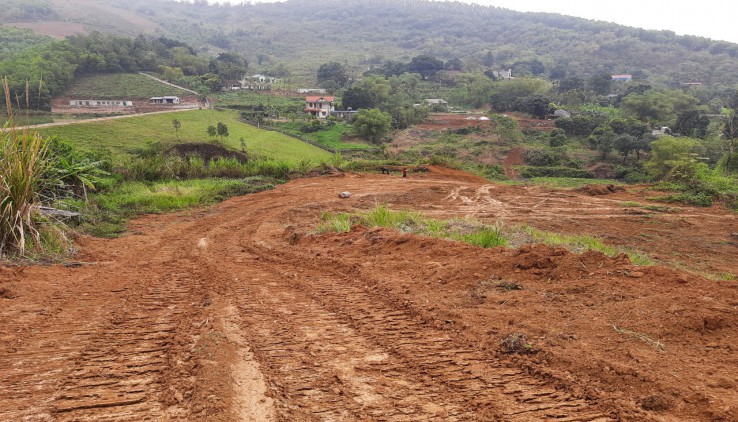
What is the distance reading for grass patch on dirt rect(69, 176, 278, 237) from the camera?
379 inches

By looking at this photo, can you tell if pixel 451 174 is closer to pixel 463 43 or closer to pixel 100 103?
pixel 100 103

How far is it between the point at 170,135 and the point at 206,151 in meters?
14.6

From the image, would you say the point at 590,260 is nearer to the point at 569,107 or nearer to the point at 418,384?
the point at 418,384

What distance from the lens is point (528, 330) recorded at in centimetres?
363

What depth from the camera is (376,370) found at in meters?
3.19

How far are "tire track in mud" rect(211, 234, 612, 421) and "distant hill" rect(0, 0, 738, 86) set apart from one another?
104768 millimetres

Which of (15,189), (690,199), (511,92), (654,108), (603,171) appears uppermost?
(511,92)

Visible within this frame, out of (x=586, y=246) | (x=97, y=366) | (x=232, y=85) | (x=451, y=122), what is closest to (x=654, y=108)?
(x=451, y=122)

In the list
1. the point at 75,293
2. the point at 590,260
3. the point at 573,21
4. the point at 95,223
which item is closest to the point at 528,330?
the point at 590,260

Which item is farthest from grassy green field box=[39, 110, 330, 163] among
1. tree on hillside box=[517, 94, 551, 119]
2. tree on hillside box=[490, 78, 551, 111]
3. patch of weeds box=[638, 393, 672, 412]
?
tree on hillside box=[490, 78, 551, 111]

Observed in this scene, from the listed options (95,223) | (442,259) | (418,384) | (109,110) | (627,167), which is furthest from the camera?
(109,110)

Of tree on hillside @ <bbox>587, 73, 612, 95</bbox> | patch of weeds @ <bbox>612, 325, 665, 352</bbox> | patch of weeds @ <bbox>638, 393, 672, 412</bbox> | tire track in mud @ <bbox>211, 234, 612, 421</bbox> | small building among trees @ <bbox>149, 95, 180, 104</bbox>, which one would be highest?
tree on hillside @ <bbox>587, 73, 612, 95</bbox>

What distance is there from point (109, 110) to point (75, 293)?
5088 cm

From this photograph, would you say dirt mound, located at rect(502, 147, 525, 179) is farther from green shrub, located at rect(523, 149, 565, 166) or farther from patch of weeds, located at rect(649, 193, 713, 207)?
patch of weeds, located at rect(649, 193, 713, 207)
